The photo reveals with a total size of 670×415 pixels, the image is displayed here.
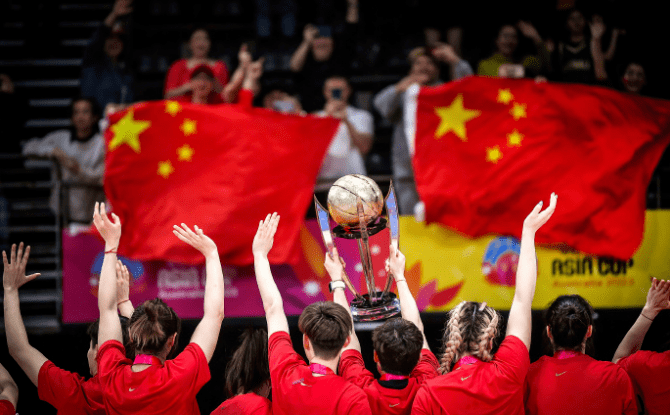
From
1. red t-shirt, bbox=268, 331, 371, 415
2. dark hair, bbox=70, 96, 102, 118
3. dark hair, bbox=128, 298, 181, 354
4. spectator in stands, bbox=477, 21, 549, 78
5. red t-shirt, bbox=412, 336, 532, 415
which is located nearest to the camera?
red t-shirt, bbox=268, 331, 371, 415

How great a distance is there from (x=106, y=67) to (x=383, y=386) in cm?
513

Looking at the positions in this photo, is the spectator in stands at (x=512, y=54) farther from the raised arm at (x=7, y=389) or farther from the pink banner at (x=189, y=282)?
the raised arm at (x=7, y=389)

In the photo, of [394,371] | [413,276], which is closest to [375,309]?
[394,371]

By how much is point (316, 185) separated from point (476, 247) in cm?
149

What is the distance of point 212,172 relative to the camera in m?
5.15

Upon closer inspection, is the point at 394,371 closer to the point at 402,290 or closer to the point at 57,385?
the point at 402,290

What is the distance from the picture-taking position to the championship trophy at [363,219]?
3.02 metres

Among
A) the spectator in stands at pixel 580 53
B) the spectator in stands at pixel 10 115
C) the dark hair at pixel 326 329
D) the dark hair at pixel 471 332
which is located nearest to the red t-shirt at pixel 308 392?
the dark hair at pixel 326 329

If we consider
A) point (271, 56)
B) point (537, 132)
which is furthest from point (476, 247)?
point (271, 56)

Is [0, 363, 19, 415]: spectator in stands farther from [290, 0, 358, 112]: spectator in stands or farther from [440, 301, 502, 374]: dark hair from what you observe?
[290, 0, 358, 112]: spectator in stands

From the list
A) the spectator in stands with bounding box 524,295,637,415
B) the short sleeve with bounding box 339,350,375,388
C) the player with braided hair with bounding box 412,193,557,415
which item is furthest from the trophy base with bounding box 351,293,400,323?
the spectator in stands with bounding box 524,295,637,415

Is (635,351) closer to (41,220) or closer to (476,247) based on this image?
(476,247)

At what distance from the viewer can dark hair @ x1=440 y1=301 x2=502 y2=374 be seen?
2750 millimetres

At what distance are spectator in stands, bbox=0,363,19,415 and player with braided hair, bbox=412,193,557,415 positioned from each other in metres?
2.05
